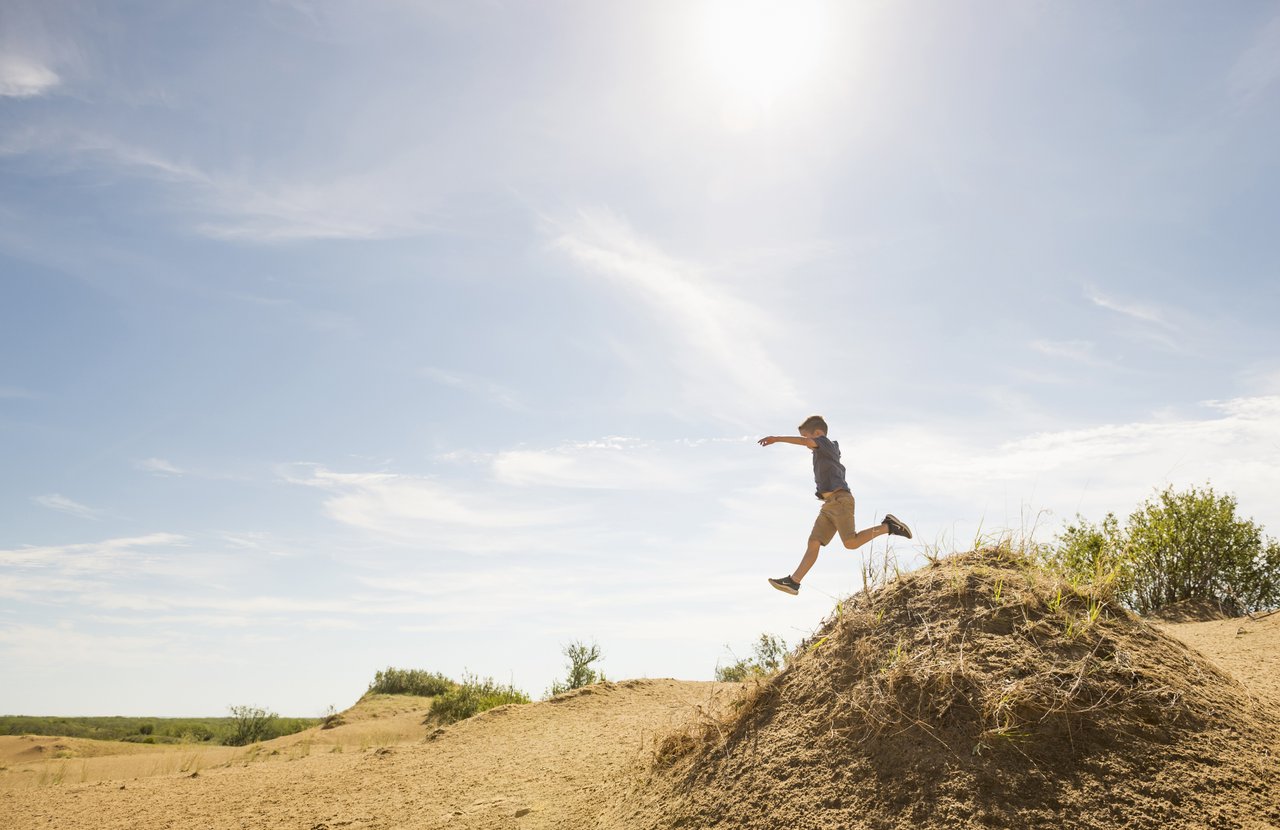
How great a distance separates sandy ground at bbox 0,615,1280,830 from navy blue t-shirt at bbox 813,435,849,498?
276cm

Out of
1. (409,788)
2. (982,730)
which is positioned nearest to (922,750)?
(982,730)

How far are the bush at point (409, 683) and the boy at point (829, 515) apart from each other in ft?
56.5

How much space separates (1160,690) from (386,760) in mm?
9599

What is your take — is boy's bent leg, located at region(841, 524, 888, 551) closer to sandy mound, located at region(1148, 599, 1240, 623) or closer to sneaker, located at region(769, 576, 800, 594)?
sneaker, located at region(769, 576, 800, 594)

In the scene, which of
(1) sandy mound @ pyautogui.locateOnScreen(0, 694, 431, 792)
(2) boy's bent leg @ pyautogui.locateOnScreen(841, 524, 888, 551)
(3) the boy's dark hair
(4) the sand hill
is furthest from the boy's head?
(1) sandy mound @ pyautogui.locateOnScreen(0, 694, 431, 792)

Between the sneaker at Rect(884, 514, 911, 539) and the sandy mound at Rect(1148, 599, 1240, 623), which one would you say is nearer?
the sneaker at Rect(884, 514, 911, 539)

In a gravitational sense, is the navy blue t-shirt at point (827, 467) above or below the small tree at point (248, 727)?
above

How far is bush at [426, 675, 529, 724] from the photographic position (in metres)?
16.1

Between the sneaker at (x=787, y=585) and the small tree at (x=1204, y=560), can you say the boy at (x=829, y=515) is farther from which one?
the small tree at (x=1204, y=560)

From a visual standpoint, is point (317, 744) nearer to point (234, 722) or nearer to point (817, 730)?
point (234, 722)

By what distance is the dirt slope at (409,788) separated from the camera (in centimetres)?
763

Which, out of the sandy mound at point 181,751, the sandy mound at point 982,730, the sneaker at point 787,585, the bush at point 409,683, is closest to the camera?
the sandy mound at point 982,730

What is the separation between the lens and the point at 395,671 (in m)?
23.4

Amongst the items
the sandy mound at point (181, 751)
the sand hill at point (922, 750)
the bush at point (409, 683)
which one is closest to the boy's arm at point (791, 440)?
the sand hill at point (922, 750)
